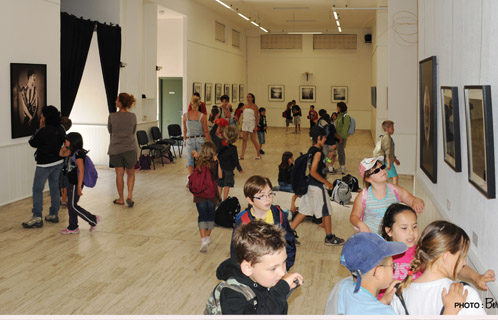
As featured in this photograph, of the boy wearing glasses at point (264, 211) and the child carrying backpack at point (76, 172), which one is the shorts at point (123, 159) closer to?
the child carrying backpack at point (76, 172)

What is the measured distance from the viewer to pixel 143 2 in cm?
1806

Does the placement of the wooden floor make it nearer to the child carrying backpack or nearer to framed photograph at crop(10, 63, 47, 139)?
the child carrying backpack

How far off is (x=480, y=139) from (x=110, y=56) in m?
12.7

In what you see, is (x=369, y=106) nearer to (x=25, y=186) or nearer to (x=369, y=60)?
(x=369, y=60)

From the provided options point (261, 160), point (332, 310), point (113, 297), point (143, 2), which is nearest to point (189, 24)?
point (143, 2)

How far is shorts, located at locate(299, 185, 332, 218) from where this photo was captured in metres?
8.34

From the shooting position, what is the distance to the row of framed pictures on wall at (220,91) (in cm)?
2423

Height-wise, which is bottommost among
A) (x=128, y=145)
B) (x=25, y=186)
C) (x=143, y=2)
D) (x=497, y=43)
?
(x=25, y=186)

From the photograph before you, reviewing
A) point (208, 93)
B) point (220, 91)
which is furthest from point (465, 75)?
point (220, 91)

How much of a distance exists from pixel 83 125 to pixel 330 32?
19.2m


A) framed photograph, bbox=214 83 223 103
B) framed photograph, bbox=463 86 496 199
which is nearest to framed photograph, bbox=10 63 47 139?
framed photograph, bbox=463 86 496 199

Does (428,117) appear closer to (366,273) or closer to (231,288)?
(366,273)

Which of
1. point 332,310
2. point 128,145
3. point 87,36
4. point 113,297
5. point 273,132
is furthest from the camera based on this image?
point 273,132

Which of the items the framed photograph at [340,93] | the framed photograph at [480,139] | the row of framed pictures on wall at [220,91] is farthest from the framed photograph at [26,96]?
the framed photograph at [340,93]
